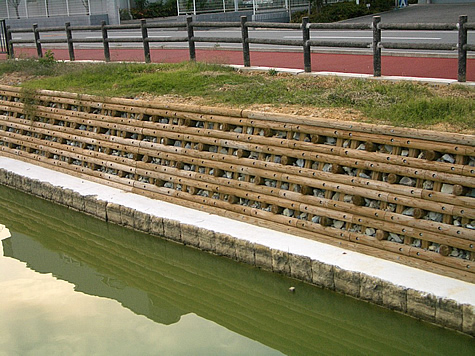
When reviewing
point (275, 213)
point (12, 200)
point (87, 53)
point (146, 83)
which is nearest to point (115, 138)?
point (146, 83)

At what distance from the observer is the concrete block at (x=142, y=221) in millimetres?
9277

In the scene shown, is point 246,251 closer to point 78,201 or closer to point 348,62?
point 78,201

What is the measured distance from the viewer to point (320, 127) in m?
7.89

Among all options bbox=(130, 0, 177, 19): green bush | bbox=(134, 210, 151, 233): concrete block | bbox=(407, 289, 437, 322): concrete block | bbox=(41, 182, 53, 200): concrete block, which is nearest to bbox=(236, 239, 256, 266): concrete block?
bbox=(134, 210, 151, 233): concrete block

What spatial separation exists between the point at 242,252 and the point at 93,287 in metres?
1.98

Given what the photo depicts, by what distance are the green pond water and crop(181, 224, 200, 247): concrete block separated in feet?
0.44

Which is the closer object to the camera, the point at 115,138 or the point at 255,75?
the point at 115,138

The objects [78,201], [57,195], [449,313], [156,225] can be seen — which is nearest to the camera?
[449,313]

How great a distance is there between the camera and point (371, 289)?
22.2 ft

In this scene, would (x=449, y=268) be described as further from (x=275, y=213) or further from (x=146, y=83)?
(x=146, y=83)

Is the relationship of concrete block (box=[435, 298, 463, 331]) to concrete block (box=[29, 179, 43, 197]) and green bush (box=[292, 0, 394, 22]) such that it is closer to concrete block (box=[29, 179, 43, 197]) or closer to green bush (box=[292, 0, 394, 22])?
concrete block (box=[29, 179, 43, 197])

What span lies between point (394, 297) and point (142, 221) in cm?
405

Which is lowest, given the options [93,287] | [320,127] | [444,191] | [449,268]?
[93,287]

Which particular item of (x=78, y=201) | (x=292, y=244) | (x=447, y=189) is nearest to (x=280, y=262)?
(x=292, y=244)
